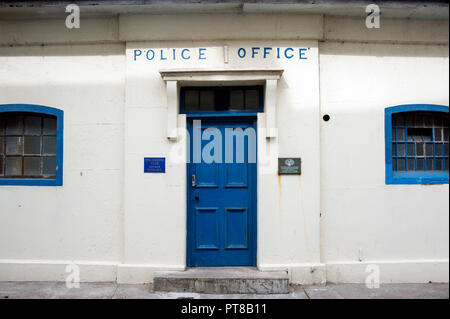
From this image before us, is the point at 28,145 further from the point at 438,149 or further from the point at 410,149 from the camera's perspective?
the point at 438,149

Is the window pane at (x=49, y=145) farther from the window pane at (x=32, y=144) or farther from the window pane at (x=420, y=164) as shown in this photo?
the window pane at (x=420, y=164)

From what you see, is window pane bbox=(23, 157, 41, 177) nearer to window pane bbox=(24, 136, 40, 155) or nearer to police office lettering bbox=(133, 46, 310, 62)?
window pane bbox=(24, 136, 40, 155)

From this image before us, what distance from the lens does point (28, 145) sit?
5457mm

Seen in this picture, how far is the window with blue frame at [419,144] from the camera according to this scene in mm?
5391

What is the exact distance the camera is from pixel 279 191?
16.7ft

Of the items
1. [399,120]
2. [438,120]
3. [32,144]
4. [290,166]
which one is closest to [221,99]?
[290,166]

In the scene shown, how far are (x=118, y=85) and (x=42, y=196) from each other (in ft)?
6.99

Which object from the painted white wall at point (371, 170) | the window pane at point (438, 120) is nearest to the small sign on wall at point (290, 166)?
the painted white wall at point (371, 170)

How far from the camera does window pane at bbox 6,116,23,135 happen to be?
17.9 feet

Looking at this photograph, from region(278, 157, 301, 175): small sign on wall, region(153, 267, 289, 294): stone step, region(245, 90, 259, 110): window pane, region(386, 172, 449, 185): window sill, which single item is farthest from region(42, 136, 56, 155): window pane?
region(386, 172, 449, 185): window sill

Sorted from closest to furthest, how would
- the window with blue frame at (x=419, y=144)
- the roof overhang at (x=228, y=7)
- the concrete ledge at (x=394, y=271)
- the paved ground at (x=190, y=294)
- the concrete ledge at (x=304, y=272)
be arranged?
the paved ground at (x=190, y=294) < the roof overhang at (x=228, y=7) < the concrete ledge at (x=304, y=272) < the concrete ledge at (x=394, y=271) < the window with blue frame at (x=419, y=144)

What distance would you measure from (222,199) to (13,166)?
11.4 feet

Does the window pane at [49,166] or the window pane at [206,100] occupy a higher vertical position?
the window pane at [206,100]

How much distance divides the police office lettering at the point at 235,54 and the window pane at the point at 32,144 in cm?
214
